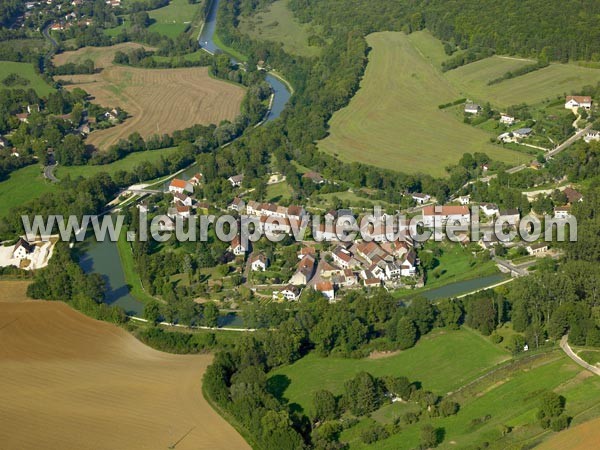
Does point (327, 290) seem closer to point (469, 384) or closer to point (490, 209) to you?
point (469, 384)

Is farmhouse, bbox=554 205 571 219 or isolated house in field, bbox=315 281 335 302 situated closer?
isolated house in field, bbox=315 281 335 302

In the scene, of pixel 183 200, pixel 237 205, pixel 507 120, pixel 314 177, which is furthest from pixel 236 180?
pixel 507 120

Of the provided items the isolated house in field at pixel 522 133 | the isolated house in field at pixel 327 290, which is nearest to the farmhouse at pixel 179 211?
the isolated house in field at pixel 327 290

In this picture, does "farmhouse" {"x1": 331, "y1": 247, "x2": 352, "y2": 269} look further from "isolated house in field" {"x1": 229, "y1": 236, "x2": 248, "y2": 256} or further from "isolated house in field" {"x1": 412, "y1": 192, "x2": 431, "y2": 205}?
"isolated house in field" {"x1": 412, "y1": 192, "x2": 431, "y2": 205}

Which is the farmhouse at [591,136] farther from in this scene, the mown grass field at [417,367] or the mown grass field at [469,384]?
the mown grass field at [417,367]

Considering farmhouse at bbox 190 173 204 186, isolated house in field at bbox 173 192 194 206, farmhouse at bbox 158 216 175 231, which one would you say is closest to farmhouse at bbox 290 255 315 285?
farmhouse at bbox 158 216 175 231

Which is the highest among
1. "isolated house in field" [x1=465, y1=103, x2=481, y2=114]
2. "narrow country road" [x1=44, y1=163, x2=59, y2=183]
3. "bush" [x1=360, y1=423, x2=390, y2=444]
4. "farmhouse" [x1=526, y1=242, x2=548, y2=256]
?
"isolated house in field" [x1=465, y1=103, x2=481, y2=114]
